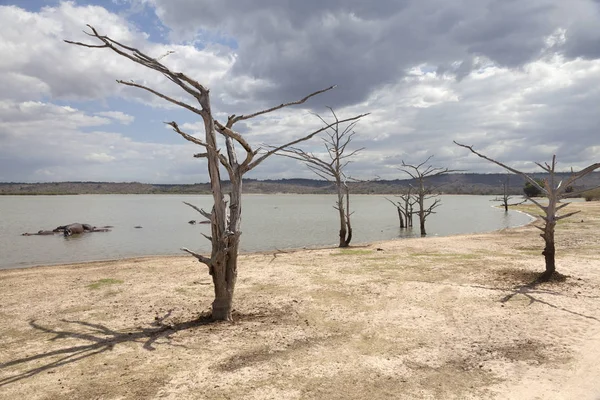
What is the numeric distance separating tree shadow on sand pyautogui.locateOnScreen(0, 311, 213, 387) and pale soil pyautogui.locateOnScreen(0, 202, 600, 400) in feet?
0.10

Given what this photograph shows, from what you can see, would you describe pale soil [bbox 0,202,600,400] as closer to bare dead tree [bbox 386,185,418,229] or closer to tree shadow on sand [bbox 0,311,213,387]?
tree shadow on sand [bbox 0,311,213,387]

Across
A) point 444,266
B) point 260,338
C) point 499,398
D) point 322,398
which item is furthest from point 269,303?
point 444,266

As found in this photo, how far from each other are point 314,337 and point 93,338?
12.1 feet

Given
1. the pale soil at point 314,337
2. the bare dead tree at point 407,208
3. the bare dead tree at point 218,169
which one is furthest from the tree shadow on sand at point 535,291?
the bare dead tree at point 407,208

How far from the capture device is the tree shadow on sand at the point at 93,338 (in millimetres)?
5934

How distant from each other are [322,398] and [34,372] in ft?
12.9

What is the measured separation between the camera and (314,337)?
22.9 ft

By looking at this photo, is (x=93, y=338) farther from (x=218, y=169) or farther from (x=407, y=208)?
(x=407, y=208)

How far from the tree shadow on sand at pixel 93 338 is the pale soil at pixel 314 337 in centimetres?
3

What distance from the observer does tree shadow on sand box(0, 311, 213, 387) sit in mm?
5934

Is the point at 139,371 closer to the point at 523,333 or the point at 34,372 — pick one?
the point at 34,372

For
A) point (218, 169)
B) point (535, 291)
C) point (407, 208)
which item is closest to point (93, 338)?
point (218, 169)

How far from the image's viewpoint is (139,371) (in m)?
5.65

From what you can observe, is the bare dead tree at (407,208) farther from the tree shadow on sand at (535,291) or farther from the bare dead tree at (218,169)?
the bare dead tree at (218,169)
